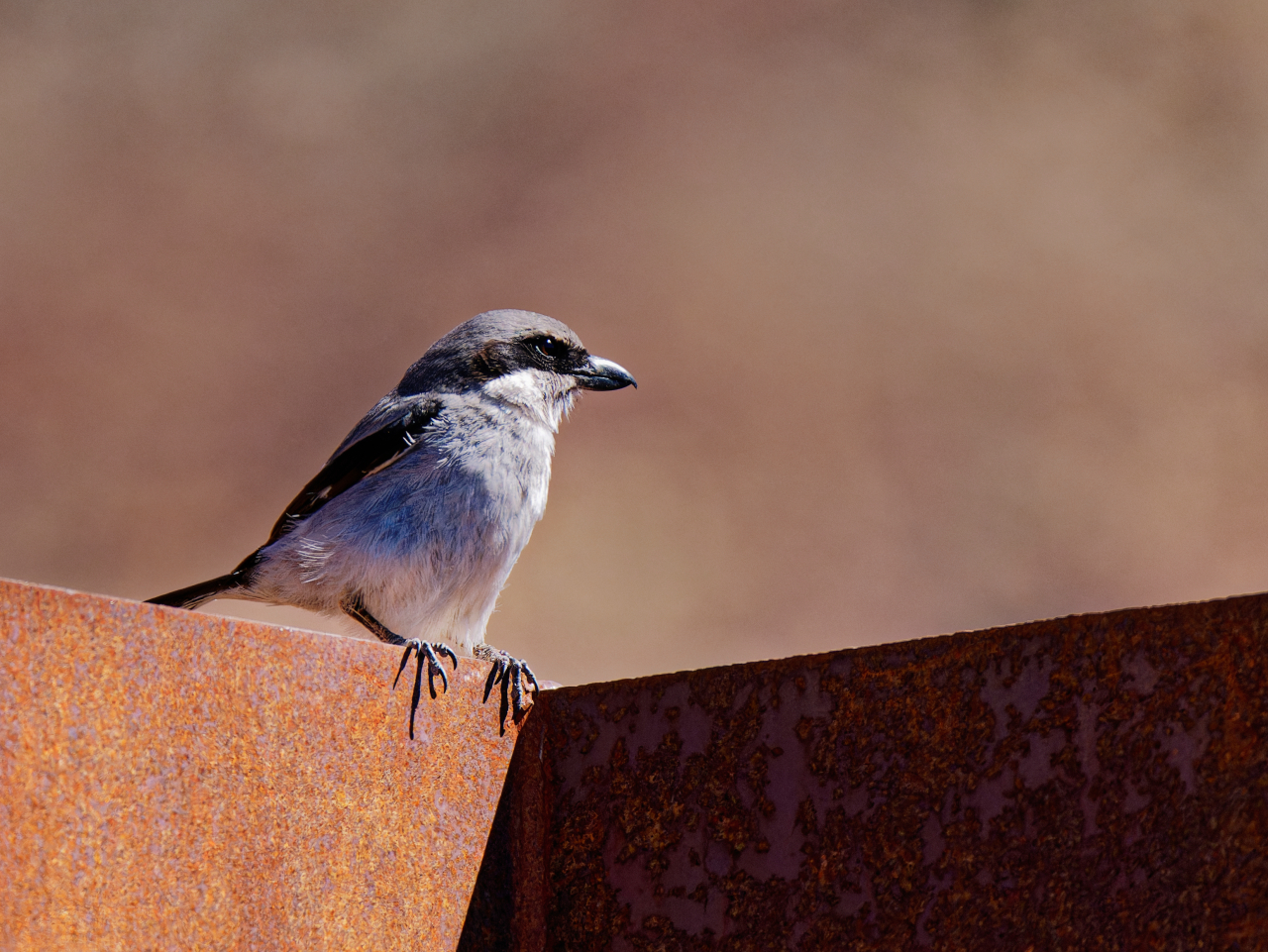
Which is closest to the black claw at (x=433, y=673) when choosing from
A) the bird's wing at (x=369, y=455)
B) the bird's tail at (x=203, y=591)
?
the bird's wing at (x=369, y=455)

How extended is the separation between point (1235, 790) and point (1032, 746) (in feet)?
0.72

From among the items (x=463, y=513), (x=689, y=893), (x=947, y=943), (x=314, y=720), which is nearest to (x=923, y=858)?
(x=947, y=943)

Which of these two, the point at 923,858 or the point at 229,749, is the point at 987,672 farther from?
the point at 229,749

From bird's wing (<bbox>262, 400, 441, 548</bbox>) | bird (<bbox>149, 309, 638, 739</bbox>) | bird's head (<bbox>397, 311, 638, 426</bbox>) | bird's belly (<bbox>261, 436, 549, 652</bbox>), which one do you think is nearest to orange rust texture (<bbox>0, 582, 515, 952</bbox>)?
bird (<bbox>149, 309, 638, 739</bbox>)

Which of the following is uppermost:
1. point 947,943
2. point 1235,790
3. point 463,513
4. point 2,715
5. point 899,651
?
point 463,513

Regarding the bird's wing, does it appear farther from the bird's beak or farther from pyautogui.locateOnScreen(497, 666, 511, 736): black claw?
pyautogui.locateOnScreen(497, 666, 511, 736): black claw

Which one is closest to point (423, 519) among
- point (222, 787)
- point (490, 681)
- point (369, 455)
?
point (369, 455)

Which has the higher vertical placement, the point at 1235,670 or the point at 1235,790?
the point at 1235,670

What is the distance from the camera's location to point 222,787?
1.43 m

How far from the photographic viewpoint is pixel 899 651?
1.52 m

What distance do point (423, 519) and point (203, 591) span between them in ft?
2.91

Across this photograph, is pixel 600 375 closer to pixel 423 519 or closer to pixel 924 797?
pixel 423 519

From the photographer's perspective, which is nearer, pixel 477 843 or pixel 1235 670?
pixel 1235 670

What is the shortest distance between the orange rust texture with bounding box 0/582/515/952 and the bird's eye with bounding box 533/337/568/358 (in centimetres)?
254
